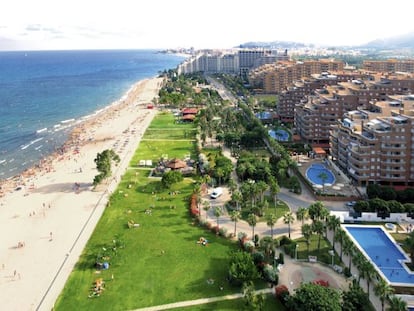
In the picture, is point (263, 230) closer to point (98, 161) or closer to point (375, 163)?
point (375, 163)

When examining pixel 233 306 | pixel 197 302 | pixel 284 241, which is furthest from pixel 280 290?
pixel 284 241

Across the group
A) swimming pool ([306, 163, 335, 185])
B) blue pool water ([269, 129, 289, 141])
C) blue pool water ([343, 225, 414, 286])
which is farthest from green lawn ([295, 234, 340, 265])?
blue pool water ([269, 129, 289, 141])

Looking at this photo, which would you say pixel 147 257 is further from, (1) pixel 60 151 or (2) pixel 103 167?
(1) pixel 60 151

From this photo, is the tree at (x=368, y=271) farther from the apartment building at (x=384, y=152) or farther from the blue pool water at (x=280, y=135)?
the blue pool water at (x=280, y=135)

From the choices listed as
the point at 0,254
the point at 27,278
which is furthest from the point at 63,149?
the point at 27,278

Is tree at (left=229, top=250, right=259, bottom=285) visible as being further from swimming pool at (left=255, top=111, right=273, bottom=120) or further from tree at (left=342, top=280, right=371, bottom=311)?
swimming pool at (left=255, top=111, right=273, bottom=120)

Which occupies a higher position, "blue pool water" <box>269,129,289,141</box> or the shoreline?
"blue pool water" <box>269,129,289,141</box>

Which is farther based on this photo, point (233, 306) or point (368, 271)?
point (233, 306)
